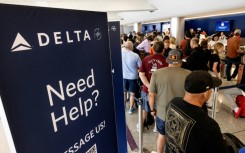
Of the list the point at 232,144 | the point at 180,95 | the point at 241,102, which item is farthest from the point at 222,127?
the point at 180,95

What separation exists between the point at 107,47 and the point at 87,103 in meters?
0.40

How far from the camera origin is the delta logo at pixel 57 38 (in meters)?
0.70

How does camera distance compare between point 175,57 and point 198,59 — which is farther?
point 198,59

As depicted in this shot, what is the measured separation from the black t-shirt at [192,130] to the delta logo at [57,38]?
0.85 meters

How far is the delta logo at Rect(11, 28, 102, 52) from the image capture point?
70 centimetres

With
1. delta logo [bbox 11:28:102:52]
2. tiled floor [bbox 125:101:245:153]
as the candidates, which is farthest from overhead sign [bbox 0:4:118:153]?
tiled floor [bbox 125:101:245:153]

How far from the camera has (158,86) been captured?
2.12 meters

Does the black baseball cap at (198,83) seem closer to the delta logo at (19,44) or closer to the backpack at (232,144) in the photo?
the backpack at (232,144)

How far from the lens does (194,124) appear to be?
1.30 metres

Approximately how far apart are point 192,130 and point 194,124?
0.16 ft

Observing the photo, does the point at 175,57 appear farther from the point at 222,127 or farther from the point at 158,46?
the point at 222,127

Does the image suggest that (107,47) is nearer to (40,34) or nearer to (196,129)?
(40,34)

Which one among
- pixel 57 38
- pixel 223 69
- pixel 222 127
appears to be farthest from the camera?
pixel 223 69

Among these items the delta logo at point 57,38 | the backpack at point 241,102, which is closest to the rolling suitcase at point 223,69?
the backpack at point 241,102
